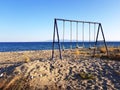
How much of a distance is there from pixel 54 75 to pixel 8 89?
2.28 m

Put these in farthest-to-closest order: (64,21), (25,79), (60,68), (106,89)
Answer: (64,21) → (60,68) → (25,79) → (106,89)

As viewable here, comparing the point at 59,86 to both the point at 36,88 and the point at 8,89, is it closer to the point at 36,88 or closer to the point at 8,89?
the point at 36,88

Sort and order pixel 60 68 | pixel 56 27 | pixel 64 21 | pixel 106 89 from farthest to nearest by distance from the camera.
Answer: pixel 64 21 → pixel 56 27 → pixel 60 68 → pixel 106 89

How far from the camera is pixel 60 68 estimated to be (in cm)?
1356

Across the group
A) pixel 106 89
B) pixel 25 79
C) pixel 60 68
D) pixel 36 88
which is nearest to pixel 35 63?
pixel 60 68

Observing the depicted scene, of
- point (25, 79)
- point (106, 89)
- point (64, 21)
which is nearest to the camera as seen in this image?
point (106, 89)

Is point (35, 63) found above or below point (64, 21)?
below

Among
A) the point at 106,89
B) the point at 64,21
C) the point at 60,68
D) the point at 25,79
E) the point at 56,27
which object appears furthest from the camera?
the point at 64,21

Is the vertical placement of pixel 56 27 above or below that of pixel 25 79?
above

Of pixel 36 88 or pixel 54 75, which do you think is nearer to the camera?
pixel 36 88

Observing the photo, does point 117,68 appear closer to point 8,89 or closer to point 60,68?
point 60,68

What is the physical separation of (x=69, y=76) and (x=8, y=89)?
2.79 m

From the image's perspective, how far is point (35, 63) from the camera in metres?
14.4

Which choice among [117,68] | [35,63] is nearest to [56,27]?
[35,63]
